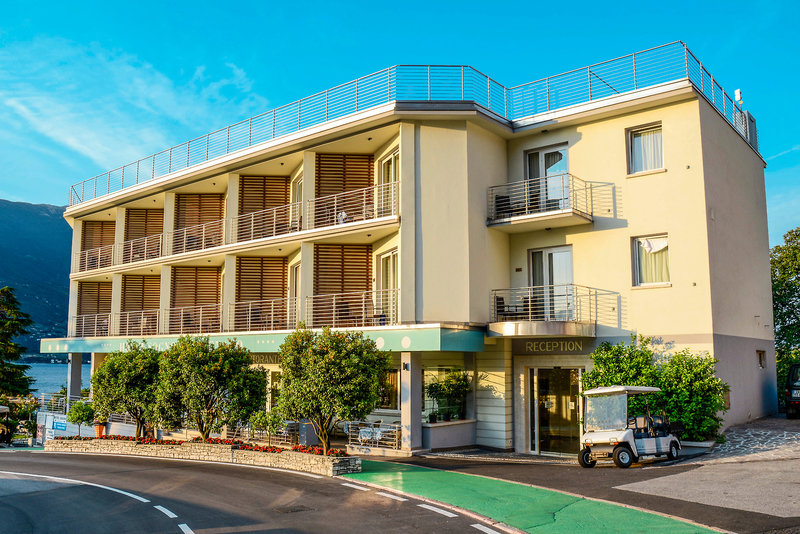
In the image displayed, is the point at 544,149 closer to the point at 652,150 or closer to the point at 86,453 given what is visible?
the point at 652,150

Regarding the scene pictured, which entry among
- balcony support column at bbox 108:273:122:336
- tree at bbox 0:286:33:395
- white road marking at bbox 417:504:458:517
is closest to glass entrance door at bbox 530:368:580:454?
white road marking at bbox 417:504:458:517

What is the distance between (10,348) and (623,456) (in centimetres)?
3373

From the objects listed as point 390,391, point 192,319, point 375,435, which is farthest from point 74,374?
point 375,435

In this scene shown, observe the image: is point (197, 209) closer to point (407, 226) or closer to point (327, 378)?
point (407, 226)

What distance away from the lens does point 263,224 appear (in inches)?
1080

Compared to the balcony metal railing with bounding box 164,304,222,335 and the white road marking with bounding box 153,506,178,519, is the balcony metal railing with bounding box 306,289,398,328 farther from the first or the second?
the white road marking with bounding box 153,506,178,519

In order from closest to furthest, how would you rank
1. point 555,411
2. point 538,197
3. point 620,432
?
point 620,432 < point 555,411 < point 538,197

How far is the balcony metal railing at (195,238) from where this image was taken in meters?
30.2

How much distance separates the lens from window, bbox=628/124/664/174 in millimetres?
20000

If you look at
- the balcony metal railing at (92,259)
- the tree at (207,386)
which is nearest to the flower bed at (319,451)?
the tree at (207,386)

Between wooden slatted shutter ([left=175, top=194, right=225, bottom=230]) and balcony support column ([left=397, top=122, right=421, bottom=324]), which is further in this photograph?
wooden slatted shutter ([left=175, top=194, right=225, bottom=230])

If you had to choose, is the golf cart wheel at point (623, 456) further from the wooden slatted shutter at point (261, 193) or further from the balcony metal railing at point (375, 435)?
the wooden slatted shutter at point (261, 193)

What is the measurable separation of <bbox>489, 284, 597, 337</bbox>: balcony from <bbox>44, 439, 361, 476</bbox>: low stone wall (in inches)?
249

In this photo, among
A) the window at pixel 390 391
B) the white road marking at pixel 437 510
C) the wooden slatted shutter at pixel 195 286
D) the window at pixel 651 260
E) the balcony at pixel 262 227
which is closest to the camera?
the white road marking at pixel 437 510
